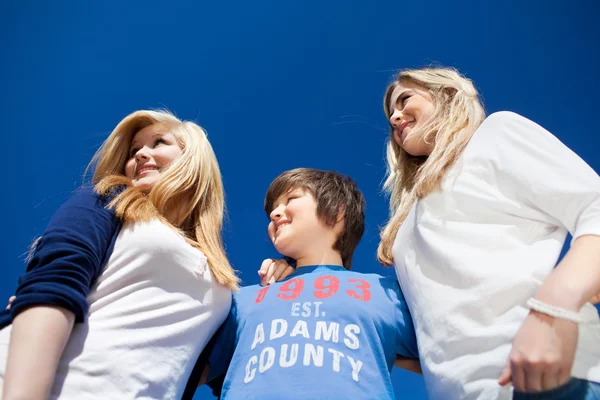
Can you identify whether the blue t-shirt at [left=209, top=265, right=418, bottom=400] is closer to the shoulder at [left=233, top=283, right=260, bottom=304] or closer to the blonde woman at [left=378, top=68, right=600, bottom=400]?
the shoulder at [left=233, top=283, right=260, bottom=304]

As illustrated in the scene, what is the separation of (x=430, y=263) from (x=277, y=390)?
868mm

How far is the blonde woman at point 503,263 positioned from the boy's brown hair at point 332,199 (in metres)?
0.82

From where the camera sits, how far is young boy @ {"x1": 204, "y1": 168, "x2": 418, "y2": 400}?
2.02 metres

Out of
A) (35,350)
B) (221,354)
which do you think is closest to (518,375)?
(35,350)

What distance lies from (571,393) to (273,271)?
1.82m

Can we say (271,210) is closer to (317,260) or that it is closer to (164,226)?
(317,260)

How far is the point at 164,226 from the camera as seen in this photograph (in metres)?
2.10

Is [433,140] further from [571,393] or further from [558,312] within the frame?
[571,393]

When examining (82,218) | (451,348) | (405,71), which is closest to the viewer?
(451,348)

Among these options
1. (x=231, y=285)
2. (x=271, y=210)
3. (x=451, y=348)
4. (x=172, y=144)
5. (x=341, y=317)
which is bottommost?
(x=451, y=348)

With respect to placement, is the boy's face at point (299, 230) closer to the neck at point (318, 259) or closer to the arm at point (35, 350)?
the neck at point (318, 259)

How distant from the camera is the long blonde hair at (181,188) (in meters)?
2.14

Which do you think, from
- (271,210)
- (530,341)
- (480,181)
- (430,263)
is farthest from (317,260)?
(530,341)

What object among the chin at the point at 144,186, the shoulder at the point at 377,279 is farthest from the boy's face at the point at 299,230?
the chin at the point at 144,186
